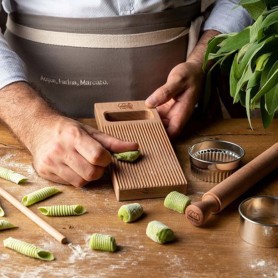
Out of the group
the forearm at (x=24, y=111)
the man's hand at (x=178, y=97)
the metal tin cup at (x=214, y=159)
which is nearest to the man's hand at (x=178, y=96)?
the man's hand at (x=178, y=97)

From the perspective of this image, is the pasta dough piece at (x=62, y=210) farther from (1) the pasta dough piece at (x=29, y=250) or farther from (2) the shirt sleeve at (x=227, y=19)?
(2) the shirt sleeve at (x=227, y=19)

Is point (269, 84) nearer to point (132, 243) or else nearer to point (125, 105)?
point (132, 243)

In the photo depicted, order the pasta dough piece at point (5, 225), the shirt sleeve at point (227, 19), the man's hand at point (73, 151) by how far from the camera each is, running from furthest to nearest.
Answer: the shirt sleeve at point (227, 19), the man's hand at point (73, 151), the pasta dough piece at point (5, 225)

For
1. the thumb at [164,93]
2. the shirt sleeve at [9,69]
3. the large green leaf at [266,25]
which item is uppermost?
the large green leaf at [266,25]

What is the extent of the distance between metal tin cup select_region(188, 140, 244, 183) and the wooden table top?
2 cm

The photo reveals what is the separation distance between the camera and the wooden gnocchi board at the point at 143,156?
A: 126 centimetres

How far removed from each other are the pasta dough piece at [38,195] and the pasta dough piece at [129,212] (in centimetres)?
16

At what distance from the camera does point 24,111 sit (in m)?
1.50

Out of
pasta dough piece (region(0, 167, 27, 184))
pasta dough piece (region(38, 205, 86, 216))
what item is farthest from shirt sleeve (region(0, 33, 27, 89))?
pasta dough piece (region(38, 205, 86, 216))

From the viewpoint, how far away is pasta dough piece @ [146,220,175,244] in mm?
1117

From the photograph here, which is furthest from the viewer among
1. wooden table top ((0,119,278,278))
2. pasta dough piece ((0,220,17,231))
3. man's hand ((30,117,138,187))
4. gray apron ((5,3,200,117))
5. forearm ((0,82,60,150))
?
gray apron ((5,3,200,117))

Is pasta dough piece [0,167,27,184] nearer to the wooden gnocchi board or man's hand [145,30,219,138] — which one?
the wooden gnocchi board

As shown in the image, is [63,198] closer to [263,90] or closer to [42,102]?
[42,102]

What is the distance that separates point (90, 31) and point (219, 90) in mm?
408
